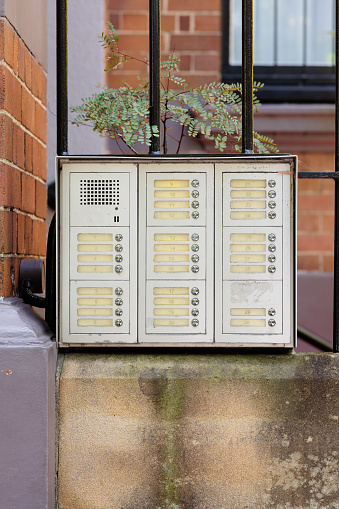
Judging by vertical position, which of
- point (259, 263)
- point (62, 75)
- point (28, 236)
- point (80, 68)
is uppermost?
point (80, 68)

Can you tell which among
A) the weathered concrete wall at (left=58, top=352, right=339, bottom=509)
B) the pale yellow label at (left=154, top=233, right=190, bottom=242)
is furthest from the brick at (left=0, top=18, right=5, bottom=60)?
the weathered concrete wall at (left=58, top=352, right=339, bottom=509)

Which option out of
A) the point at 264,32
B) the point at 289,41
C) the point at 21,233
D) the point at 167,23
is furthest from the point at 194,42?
the point at 21,233

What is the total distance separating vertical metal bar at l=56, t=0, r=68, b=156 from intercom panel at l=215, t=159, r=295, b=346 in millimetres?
609

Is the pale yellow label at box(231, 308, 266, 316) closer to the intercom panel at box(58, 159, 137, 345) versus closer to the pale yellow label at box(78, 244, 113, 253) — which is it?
the intercom panel at box(58, 159, 137, 345)

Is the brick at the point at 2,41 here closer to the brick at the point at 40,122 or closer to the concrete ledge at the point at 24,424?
the brick at the point at 40,122

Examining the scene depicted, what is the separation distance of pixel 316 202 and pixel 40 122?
8.03 feet

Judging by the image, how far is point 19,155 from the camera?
6.91ft

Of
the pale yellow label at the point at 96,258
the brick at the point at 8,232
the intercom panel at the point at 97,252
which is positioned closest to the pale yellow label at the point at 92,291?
the intercom panel at the point at 97,252

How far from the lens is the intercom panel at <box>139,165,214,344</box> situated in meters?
2.01

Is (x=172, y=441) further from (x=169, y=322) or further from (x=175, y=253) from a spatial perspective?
(x=175, y=253)

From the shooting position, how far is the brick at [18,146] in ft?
6.72

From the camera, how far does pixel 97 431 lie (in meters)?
1.98

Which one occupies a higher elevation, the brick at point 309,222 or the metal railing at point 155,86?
A: the metal railing at point 155,86

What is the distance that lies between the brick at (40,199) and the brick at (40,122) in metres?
0.21
